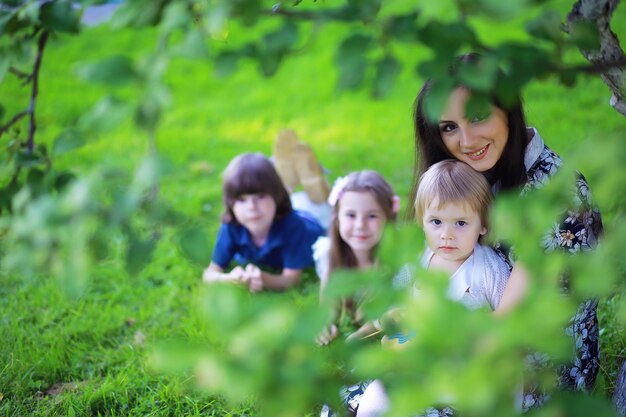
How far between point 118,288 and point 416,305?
2825 millimetres

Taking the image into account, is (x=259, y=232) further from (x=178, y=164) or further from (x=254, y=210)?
(x=178, y=164)

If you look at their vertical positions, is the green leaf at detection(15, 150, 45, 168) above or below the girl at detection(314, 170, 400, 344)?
above

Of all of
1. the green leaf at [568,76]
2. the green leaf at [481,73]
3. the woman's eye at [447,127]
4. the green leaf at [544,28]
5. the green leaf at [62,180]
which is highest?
the green leaf at [481,73]

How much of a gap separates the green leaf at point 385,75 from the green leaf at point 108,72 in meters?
0.37

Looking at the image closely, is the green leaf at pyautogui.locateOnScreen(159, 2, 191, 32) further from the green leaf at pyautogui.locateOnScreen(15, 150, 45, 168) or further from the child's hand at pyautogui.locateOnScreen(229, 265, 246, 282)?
the child's hand at pyautogui.locateOnScreen(229, 265, 246, 282)

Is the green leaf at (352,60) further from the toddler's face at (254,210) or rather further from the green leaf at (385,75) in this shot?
the toddler's face at (254,210)

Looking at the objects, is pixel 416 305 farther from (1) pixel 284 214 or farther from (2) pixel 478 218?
(1) pixel 284 214

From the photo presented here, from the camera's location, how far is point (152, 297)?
3322mm

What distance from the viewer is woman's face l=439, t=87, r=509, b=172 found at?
223 cm

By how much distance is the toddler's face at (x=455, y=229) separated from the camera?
7.48 ft

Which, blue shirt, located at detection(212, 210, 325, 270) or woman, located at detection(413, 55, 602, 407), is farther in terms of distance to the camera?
blue shirt, located at detection(212, 210, 325, 270)

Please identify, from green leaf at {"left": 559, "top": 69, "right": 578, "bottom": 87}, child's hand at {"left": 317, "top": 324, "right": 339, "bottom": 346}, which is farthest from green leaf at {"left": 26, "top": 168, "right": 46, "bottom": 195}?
child's hand at {"left": 317, "top": 324, "right": 339, "bottom": 346}

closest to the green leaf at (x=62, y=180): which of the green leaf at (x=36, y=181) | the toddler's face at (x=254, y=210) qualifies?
the green leaf at (x=36, y=181)

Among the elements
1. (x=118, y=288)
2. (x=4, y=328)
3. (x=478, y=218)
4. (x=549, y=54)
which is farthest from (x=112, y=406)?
(x=549, y=54)
